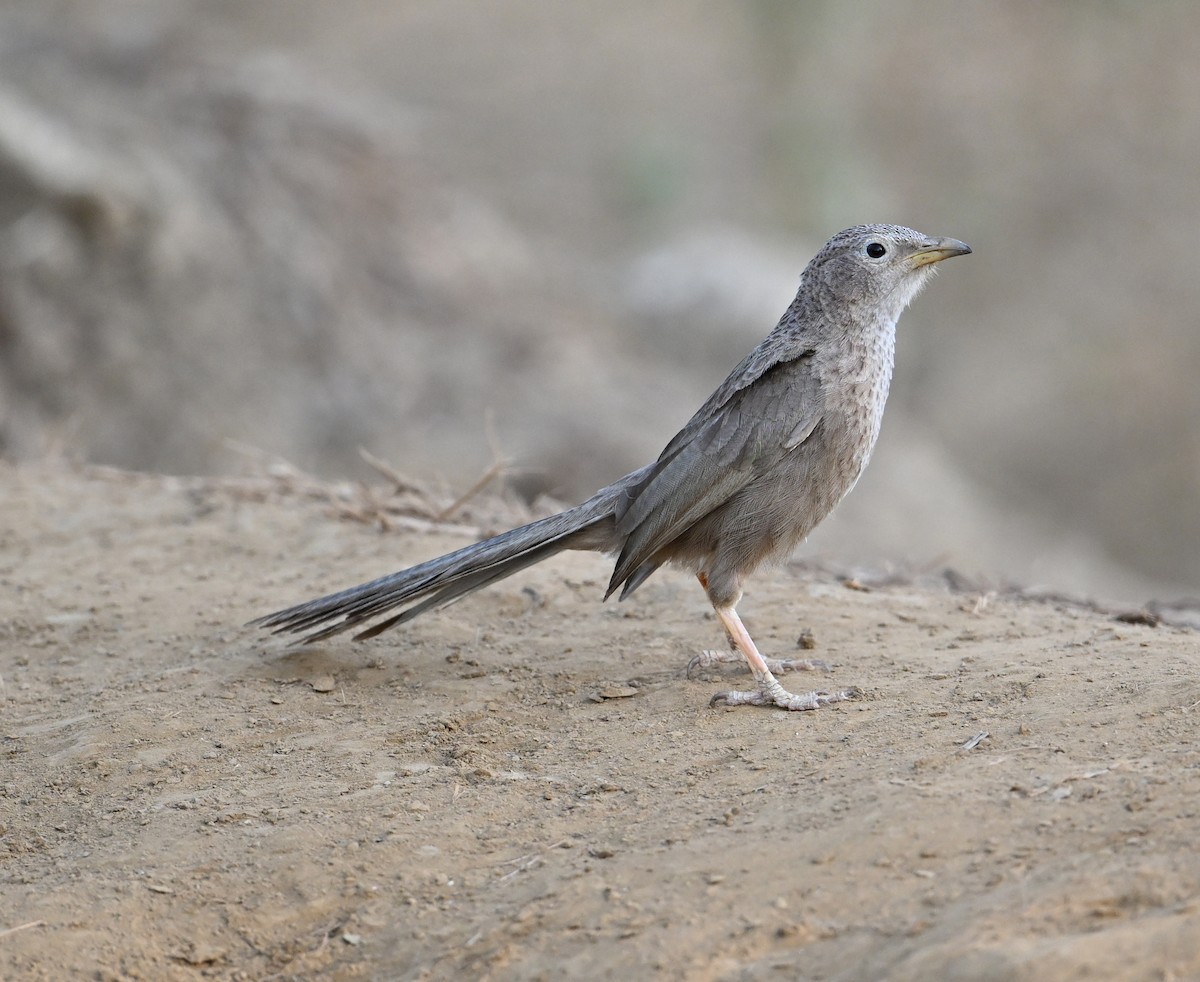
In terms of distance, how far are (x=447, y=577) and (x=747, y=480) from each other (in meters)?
1.22

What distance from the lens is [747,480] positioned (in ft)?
15.7

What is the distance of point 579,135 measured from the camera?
18516 millimetres

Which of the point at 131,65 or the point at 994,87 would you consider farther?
the point at 994,87

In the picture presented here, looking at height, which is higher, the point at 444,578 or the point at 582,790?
the point at 444,578

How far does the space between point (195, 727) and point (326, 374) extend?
7.29 m

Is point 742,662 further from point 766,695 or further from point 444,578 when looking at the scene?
point 444,578

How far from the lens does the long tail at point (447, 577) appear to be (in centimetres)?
486

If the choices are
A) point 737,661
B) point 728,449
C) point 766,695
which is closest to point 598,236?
point 728,449

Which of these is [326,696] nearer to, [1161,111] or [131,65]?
[131,65]

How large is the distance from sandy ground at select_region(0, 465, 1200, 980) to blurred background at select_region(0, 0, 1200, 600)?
167cm

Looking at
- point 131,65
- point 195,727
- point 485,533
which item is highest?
point 131,65

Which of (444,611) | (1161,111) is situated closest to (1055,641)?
(444,611)

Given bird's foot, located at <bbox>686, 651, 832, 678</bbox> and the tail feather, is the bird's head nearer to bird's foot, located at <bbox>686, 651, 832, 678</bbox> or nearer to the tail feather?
the tail feather

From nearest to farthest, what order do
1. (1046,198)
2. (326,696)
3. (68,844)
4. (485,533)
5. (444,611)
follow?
1. (68,844)
2. (326,696)
3. (444,611)
4. (485,533)
5. (1046,198)
